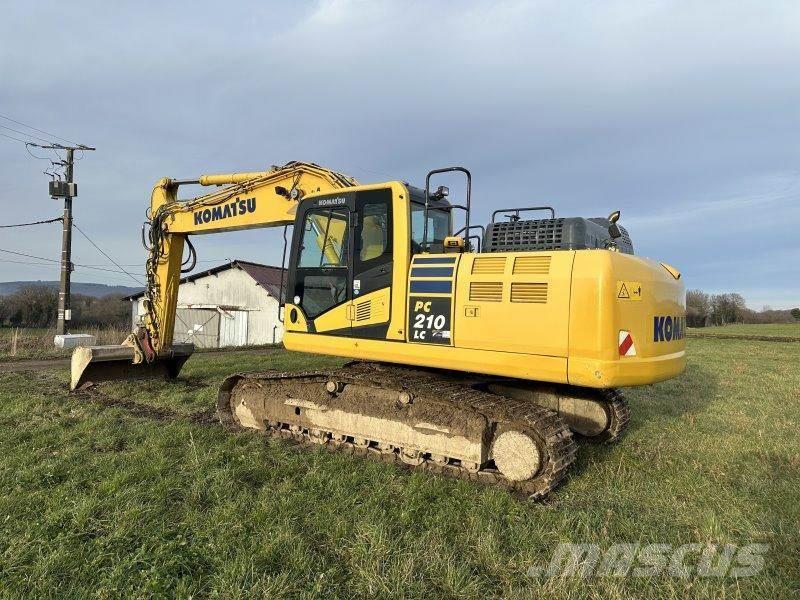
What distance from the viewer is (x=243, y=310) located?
3155cm

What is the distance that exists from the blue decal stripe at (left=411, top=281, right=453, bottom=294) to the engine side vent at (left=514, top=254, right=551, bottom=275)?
74cm

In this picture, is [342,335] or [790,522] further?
[342,335]

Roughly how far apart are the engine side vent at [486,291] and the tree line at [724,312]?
227 feet

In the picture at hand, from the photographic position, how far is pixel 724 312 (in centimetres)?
6744

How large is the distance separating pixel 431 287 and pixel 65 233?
75.7ft

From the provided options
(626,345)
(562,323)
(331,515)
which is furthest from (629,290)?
(331,515)

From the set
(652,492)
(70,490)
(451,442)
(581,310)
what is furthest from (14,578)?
(652,492)

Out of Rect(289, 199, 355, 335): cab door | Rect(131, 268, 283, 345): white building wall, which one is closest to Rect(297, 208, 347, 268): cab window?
Rect(289, 199, 355, 335): cab door

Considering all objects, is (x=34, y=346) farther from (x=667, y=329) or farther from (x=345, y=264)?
(x=667, y=329)

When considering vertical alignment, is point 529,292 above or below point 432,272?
below

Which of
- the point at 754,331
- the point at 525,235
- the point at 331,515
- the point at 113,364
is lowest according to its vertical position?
the point at 331,515

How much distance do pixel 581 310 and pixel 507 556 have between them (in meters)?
2.24

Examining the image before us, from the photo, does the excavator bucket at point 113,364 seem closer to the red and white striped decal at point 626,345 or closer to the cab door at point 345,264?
the cab door at point 345,264

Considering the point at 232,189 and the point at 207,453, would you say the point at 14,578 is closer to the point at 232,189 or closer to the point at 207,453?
the point at 207,453
